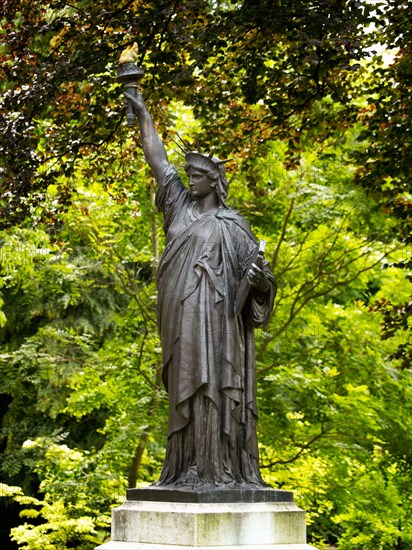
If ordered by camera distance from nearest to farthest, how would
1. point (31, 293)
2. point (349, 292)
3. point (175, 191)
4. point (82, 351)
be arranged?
point (175, 191) < point (82, 351) < point (31, 293) < point (349, 292)

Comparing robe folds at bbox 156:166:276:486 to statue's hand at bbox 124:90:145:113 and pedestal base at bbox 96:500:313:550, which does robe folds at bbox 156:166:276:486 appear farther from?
statue's hand at bbox 124:90:145:113

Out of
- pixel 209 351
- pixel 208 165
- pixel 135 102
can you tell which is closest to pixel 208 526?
pixel 209 351

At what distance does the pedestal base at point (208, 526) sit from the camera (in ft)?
22.2

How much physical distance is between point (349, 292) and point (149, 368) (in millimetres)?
6499

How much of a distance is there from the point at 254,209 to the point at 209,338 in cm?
854

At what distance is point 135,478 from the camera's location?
16047mm

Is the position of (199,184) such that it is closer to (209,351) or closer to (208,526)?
(209,351)

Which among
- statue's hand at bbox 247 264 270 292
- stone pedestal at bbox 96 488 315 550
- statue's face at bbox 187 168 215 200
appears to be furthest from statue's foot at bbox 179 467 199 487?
statue's face at bbox 187 168 215 200

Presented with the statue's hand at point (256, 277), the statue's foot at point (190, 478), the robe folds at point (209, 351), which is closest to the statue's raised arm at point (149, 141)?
the robe folds at point (209, 351)

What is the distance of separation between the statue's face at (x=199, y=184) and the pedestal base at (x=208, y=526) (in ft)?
7.52

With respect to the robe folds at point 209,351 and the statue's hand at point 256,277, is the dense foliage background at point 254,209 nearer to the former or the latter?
the robe folds at point 209,351

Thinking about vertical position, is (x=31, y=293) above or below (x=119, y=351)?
above

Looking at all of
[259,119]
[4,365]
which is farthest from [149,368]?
[259,119]

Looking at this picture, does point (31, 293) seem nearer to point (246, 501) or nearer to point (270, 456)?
point (270, 456)
